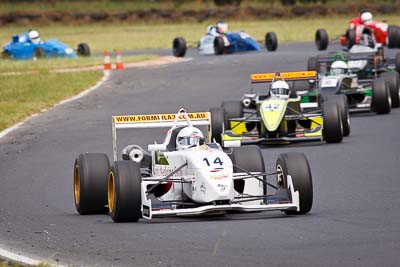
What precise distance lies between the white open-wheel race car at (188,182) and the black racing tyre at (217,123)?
5968mm

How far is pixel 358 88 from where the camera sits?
22.7 m

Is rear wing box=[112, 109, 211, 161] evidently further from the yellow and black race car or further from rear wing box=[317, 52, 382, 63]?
rear wing box=[317, 52, 382, 63]

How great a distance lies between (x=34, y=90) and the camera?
2886 cm

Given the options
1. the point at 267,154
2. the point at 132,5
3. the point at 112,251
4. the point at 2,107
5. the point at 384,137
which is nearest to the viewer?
the point at 112,251

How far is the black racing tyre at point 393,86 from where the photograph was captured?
22.9 m

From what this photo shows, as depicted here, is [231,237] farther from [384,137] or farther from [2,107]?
[2,107]

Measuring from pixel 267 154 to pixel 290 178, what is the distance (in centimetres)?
610

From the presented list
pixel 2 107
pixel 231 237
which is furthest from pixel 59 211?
pixel 2 107

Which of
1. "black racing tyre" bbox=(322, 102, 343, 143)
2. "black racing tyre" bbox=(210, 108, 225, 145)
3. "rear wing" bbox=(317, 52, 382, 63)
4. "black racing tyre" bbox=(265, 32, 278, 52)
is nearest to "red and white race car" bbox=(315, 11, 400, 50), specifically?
"black racing tyre" bbox=(265, 32, 278, 52)

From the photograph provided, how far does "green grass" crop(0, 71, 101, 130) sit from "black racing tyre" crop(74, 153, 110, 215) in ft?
34.4

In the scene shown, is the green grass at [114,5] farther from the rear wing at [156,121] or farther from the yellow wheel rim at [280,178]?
the yellow wheel rim at [280,178]

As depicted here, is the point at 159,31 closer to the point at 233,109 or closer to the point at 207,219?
the point at 233,109

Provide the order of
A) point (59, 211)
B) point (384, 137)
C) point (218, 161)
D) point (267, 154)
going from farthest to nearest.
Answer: point (384, 137) → point (267, 154) → point (59, 211) → point (218, 161)

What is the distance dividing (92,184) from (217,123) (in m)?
6.89
